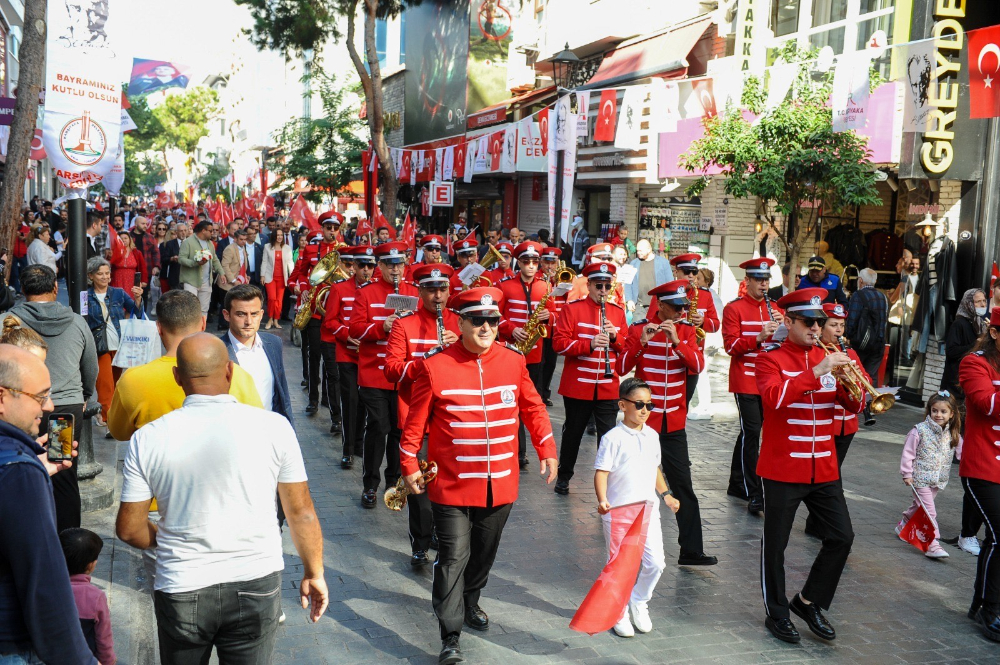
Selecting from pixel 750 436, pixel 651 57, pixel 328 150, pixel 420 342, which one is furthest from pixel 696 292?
pixel 328 150

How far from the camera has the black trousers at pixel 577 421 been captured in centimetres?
867

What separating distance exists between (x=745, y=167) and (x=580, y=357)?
5567 millimetres

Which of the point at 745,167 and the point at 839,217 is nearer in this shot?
the point at 745,167

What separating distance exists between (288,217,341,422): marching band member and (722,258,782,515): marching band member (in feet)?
13.2

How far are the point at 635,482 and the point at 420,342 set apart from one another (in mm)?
2109

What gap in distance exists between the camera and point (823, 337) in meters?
6.43

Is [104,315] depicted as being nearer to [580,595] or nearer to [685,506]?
[580,595]

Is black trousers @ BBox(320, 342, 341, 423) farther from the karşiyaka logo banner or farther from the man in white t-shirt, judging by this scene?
the man in white t-shirt

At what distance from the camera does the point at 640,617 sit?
586 centimetres

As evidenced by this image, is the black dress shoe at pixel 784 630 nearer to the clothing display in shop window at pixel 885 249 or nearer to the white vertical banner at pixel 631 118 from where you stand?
the clothing display in shop window at pixel 885 249

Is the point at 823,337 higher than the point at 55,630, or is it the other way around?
the point at 823,337

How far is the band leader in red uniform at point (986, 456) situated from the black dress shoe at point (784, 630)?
121 cm

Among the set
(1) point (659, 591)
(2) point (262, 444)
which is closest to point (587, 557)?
(1) point (659, 591)

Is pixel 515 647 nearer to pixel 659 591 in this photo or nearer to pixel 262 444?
pixel 659 591
